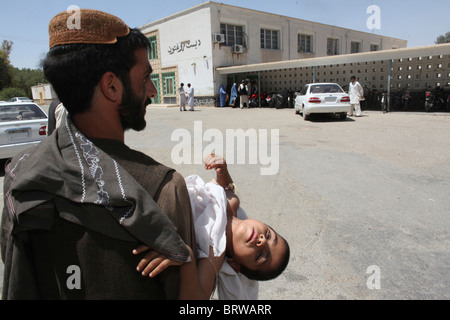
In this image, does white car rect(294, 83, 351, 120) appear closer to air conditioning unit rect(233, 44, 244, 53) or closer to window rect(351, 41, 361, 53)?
air conditioning unit rect(233, 44, 244, 53)

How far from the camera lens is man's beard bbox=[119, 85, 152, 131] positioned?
1031 millimetres

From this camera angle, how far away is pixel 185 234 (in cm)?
100

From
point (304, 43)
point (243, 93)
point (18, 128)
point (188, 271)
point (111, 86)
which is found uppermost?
point (304, 43)

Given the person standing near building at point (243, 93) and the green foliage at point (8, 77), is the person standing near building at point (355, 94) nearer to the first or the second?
the person standing near building at point (243, 93)

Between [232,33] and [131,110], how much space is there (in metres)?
23.6

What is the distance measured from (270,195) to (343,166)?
2.13m

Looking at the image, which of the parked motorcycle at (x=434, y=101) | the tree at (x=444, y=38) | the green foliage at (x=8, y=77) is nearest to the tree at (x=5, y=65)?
the green foliage at (x=8, y=77)

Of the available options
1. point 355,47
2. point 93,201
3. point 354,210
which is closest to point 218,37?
point 355,47

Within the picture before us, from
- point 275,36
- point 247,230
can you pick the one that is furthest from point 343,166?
point 275,36

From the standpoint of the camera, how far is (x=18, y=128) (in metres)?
6.50

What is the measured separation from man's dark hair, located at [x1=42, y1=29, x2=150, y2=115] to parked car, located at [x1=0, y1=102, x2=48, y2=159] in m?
6.51

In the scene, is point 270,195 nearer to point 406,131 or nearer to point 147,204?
point 147,204

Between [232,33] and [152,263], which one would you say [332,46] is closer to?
[232,33]

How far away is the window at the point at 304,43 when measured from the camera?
27094mm
